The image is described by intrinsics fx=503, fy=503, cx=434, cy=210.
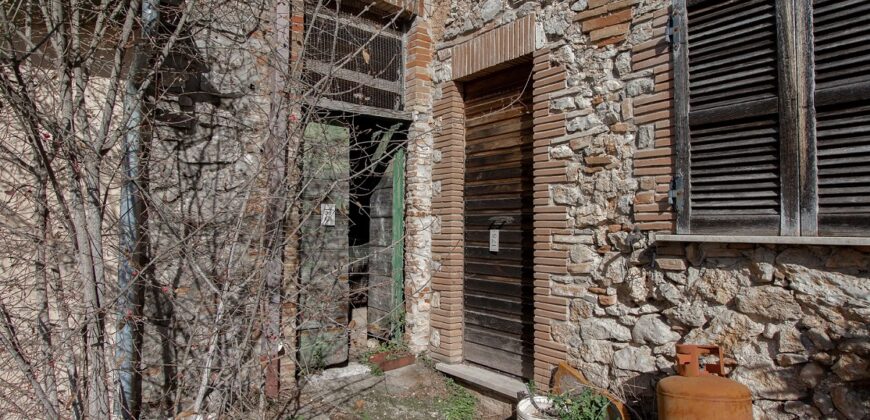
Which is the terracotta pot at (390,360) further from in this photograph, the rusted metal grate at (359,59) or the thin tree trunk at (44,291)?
the thin tree trunk at (44,291)

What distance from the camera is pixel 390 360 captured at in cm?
463

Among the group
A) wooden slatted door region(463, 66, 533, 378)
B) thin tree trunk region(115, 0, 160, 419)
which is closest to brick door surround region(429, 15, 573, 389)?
wooden slatted door region(463, 66, 533, 378)

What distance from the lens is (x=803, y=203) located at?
268cm

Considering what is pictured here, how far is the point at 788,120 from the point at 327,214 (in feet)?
11.0

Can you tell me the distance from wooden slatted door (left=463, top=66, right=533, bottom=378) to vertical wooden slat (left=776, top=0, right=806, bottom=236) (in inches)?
72.6

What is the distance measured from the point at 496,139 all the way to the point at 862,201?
2.66 m

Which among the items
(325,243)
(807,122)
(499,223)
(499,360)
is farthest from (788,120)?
(325,243)

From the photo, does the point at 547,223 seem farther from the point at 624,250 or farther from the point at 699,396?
the point at 699,396

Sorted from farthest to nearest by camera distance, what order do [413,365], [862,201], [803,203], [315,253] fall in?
[413,365]
[315,253]
[803,203]
[862,201]

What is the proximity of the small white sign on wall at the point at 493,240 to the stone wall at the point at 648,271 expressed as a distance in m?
0.63

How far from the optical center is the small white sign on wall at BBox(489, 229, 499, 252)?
4496 millimetres

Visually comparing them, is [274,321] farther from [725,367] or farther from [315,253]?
[725,367]

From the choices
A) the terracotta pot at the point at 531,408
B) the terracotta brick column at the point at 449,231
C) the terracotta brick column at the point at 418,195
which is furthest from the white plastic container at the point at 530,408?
the terracotta brick column at the point at 418,195

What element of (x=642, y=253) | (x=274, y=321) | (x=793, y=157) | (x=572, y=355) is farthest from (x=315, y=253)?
(x=793, y=157)
